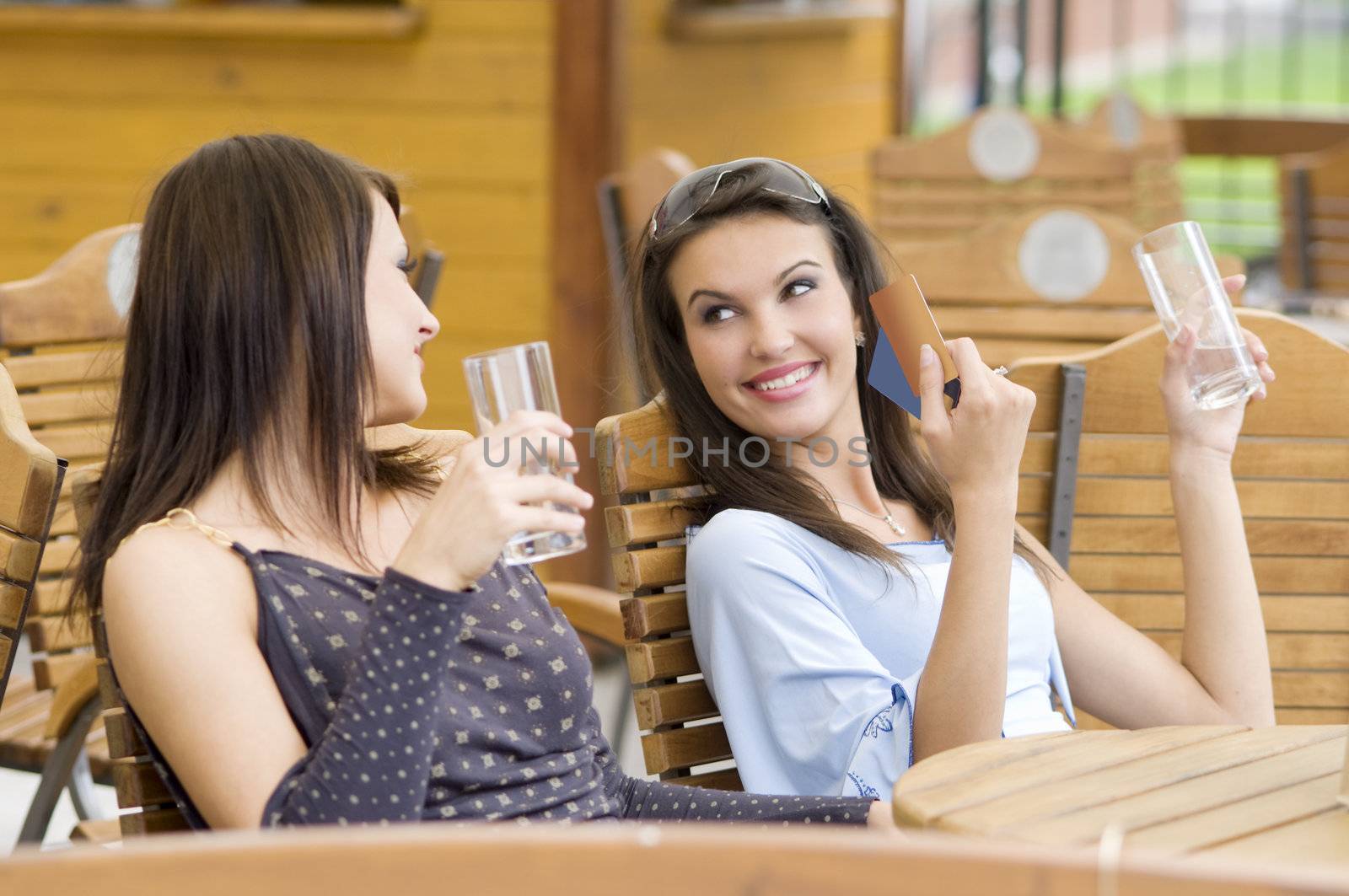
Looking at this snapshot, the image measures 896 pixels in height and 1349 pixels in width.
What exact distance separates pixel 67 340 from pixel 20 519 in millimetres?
1000

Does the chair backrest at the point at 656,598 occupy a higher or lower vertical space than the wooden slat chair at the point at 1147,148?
lower

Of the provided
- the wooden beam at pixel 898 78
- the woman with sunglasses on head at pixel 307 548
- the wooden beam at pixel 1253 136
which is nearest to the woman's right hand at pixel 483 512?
the woman with sunglasses on head at pixel 307 548

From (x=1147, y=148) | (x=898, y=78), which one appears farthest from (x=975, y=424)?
(x=898, y=78)

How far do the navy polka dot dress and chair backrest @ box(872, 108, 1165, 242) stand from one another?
275 centimetres

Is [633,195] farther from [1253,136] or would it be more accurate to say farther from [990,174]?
[1253,136]

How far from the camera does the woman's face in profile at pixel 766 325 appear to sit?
176 cm

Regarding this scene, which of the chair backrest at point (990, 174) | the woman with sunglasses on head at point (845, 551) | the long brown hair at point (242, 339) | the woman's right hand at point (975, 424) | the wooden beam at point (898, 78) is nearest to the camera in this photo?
the long brown hair at point (242, 339)

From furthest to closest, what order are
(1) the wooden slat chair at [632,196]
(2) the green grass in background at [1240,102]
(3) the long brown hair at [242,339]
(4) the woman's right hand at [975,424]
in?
(2) the green grass in background at [1240,102] → (1) the wooden slat chair at [632,196] → (4) the woman's right hand at [975,424] → (3) the long brown hair at [242,339]

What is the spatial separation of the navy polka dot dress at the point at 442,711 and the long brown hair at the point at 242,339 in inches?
4.5

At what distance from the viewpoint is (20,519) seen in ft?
4.85

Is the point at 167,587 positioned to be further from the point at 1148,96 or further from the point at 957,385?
the point at 1148,96

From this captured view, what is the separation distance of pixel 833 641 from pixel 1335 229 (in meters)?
3.56

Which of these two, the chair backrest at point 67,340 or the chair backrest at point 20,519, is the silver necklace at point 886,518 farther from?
the chair backrest at point 67,340

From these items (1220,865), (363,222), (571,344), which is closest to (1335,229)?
(571,344)
